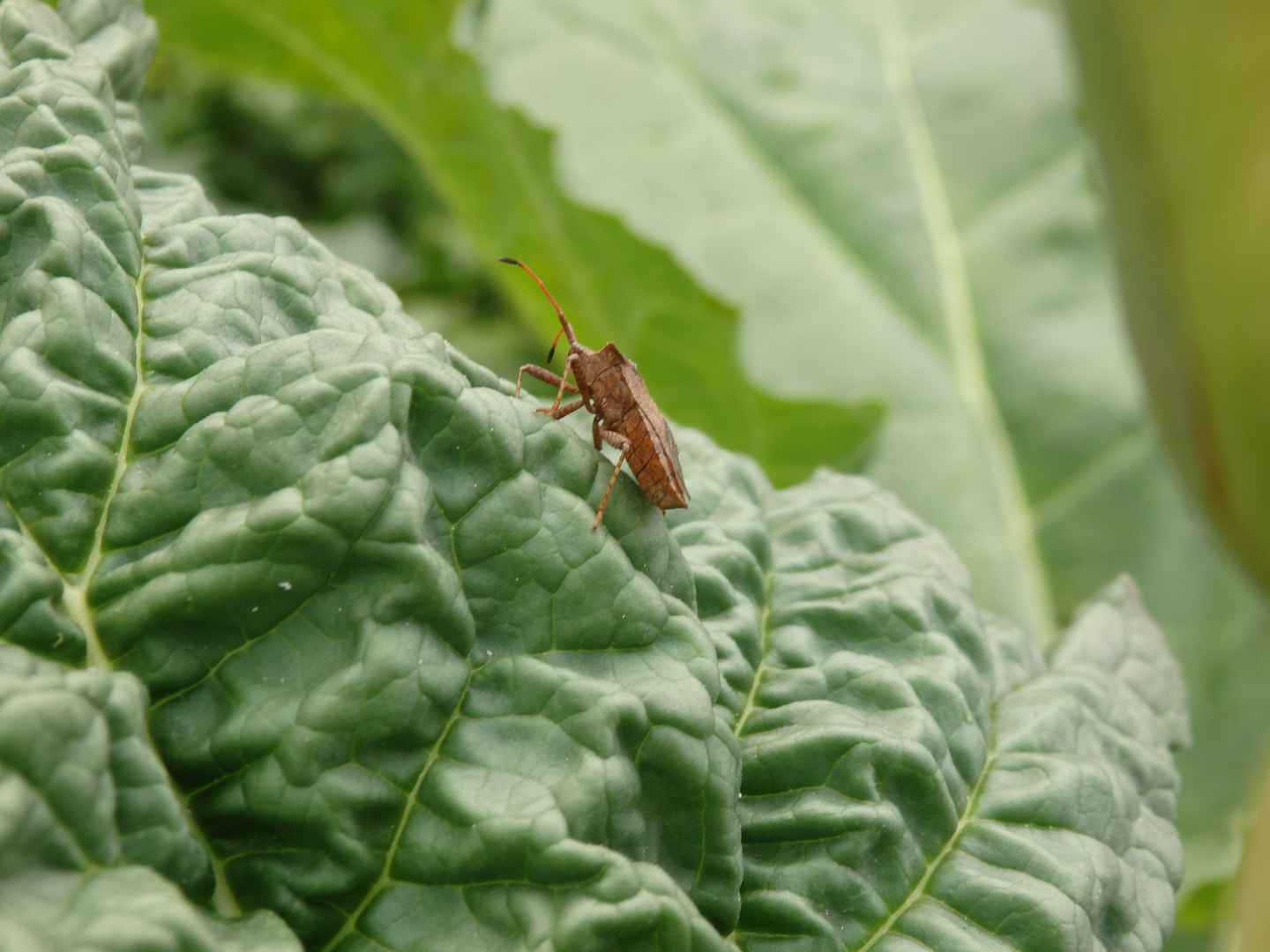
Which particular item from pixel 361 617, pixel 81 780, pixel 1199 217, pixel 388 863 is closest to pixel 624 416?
pixel 361 617

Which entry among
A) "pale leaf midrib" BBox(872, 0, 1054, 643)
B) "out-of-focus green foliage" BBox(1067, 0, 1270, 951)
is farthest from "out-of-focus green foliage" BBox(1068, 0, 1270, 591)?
"pale leaf midrib" BBox(872, 0, 1054, 643)

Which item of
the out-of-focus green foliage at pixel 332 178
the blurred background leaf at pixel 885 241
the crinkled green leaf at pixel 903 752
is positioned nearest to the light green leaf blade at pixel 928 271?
the blurred background leaf at pixel 885 241

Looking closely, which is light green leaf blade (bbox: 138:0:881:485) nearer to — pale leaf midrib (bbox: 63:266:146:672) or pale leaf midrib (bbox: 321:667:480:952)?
pale leaf midrib (bbox: 63:266:146:672)

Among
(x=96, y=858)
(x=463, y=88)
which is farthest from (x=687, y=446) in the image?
(x=463, y=88)

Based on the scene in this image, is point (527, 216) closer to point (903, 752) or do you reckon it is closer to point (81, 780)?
point (903, 752)

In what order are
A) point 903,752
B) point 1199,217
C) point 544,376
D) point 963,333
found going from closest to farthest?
1. point 903,752
2. point 544,376
3. point 1199,217
4. point 963,333

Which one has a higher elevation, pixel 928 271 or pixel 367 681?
pixel 367 681

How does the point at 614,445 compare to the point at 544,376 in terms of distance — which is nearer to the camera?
the point at 614,445

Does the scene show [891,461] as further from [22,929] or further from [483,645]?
[22,929]
